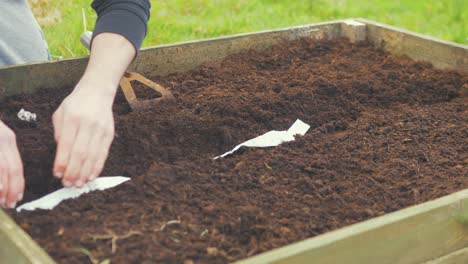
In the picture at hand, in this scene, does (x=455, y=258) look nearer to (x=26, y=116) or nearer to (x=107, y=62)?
(x=107, y=62)

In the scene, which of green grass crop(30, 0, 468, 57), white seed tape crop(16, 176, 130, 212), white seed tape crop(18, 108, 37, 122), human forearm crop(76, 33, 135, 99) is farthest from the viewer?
green grass crop(30, 0, 468, 57)

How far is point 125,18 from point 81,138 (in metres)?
0.67

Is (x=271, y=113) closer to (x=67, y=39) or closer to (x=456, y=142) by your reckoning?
(x=456, y=142)

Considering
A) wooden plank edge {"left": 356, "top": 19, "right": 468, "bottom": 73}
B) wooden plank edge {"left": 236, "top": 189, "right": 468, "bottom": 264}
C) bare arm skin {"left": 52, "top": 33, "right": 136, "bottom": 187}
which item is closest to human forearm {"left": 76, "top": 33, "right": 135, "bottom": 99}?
bare arm skin {"left": 52, "top": 33, "right": 136, "bottom": 187}

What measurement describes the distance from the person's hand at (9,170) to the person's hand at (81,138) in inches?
3.7

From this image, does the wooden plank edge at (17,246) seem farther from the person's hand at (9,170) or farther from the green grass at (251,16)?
the green grass at (251,16)

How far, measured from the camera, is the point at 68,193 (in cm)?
187

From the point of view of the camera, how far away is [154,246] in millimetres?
1594

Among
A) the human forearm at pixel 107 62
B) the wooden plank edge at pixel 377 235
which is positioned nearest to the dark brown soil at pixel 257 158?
the wooden plank edge at pixel 377 235

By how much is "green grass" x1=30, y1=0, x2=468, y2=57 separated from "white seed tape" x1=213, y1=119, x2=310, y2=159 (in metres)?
1.85

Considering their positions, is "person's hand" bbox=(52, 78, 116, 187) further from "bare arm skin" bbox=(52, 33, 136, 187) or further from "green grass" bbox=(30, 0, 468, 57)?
"green grass" bbox=(30, 0, 468, 57)

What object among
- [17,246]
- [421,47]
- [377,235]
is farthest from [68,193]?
[421,47]

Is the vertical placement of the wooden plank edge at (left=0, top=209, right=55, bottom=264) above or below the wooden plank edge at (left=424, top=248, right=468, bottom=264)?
above

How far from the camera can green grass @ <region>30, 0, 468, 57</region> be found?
4258 millimetres
